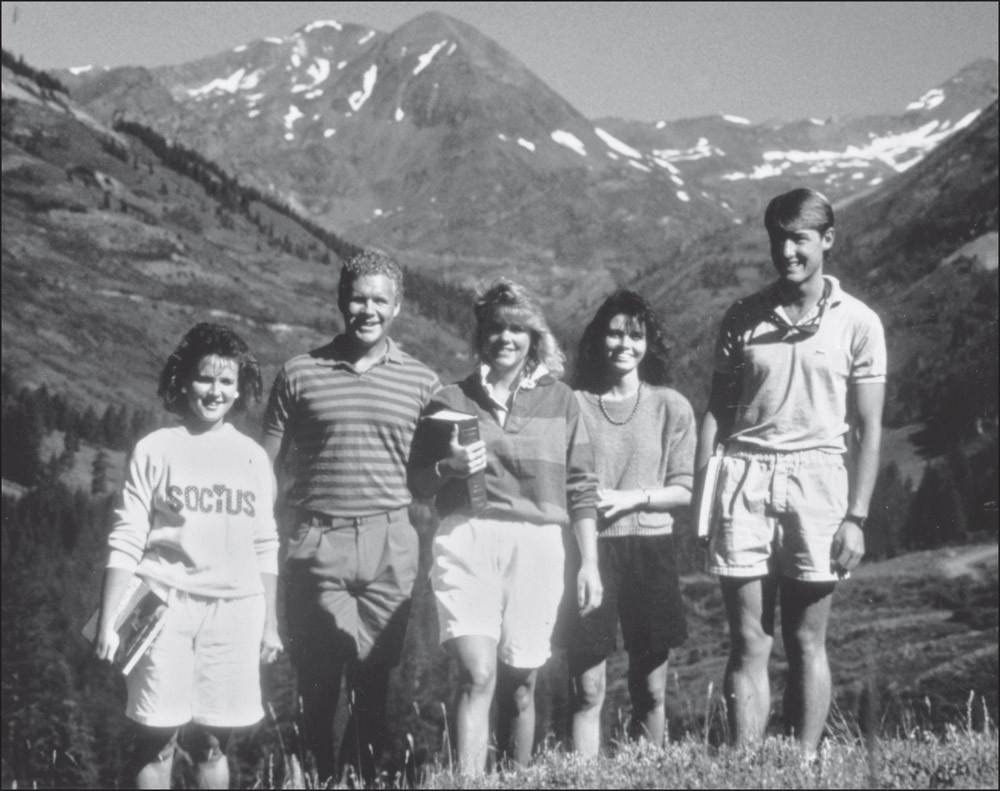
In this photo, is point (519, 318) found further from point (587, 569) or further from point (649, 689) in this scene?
point (649, 689)

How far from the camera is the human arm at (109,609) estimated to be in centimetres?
518

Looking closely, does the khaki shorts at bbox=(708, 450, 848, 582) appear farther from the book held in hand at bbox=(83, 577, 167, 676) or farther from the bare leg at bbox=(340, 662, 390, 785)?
the book held in hand at bbox=(83, 577, 167, 676)

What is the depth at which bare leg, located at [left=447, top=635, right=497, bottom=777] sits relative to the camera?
551cm

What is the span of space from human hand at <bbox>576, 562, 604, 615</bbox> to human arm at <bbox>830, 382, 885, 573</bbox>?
118 centimetres

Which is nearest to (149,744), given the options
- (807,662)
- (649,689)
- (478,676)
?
(478,676)

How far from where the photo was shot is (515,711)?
601cm

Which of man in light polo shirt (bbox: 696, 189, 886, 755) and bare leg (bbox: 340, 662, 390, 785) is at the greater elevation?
man in light polo shirt (bbox: 696, 189, 886, 755)

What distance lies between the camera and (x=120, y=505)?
5508mm

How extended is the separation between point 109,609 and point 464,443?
1721 millimetres

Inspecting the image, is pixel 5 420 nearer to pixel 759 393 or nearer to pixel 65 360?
pixel 65 360

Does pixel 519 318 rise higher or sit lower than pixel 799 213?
lower

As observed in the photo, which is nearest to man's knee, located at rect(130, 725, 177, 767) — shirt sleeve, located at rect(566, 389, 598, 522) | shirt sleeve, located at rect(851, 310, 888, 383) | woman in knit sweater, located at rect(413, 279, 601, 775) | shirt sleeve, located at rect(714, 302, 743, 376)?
woman in knit sweater, located at rect(413, 279, 601, 775)

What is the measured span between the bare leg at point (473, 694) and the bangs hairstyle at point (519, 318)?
144 cm

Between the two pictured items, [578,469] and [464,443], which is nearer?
[464,443]
